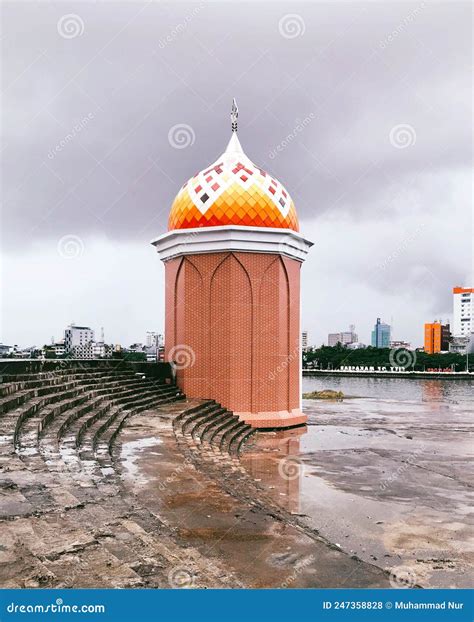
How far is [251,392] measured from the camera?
1566cm

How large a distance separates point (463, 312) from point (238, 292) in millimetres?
115887

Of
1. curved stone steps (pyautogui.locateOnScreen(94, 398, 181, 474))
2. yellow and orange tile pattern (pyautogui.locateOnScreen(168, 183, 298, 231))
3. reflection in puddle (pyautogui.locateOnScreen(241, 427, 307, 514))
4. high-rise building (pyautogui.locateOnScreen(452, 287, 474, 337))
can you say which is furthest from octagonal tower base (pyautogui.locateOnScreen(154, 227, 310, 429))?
high-rise building (pyautogui.locateOnScreen(452, 287, 474, 337))

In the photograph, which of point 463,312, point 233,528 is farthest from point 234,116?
point 463,312

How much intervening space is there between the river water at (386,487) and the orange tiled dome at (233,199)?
6.12 metres

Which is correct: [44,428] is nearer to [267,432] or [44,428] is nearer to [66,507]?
[66,507]

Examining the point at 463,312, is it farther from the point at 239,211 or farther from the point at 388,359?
the point at 239,211

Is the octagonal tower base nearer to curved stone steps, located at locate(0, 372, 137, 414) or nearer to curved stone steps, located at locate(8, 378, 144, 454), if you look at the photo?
curved stone steps, located at locate(0, 372, 137, 414)

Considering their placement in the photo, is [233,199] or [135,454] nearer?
[135,454]

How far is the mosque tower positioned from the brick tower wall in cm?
3

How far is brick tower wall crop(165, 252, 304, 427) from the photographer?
51.1 feet

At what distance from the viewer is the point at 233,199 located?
15648 mm

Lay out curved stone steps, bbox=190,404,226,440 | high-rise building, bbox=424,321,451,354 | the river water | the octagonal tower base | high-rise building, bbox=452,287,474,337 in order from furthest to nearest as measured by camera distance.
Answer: high-rise building, bbox=452,287,474,337
high-rise building, bbox=424,321,451,354
the octagonal tower base
curved stone steps, bbox=190,404,226,440
the river water

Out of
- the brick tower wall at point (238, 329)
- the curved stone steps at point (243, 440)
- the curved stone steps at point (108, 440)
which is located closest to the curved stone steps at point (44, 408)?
the curved stone steps at point (108, 440)

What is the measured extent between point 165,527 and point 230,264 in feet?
35.3
